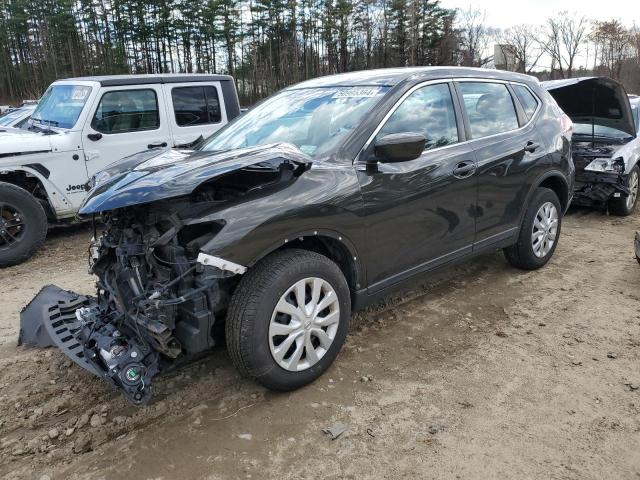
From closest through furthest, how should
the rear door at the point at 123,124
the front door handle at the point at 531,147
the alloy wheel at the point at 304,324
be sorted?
the alloy wheel at the point at 304,324 < the front door handle at the point at 531,147 < the rear door at the point at 123,124

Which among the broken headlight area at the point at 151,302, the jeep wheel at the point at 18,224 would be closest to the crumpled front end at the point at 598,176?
the broken headlight area at the point at 151,302

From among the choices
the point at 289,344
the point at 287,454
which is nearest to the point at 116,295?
the point at 289,344

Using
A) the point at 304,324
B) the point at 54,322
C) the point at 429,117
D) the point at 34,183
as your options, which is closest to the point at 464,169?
the point at 429,117

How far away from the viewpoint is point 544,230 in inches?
193

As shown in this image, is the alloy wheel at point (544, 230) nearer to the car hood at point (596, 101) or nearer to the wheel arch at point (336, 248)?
the wheel arch at point (336, 248)

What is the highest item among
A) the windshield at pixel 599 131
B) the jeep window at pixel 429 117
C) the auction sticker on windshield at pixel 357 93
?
the auction sticker on windshield at pixel 357 93

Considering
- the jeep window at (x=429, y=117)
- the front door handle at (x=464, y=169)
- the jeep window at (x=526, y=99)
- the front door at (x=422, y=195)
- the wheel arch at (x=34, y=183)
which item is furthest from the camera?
the wheel arch at (x=34, y=183)

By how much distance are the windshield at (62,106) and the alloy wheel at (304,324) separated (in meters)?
4.80

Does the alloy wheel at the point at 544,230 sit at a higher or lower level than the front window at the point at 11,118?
lower

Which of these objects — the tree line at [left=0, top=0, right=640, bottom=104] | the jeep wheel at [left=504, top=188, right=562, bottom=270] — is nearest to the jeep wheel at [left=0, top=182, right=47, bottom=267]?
the jeep wheel at [left=504, top=188, right=562, bottom=270]

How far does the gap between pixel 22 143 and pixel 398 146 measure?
15.7ft

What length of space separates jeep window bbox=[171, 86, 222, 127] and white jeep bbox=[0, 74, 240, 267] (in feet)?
0.04

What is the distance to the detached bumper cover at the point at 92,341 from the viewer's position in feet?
8.55

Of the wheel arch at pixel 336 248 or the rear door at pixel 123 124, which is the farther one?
the rear door at pixel 123 124
